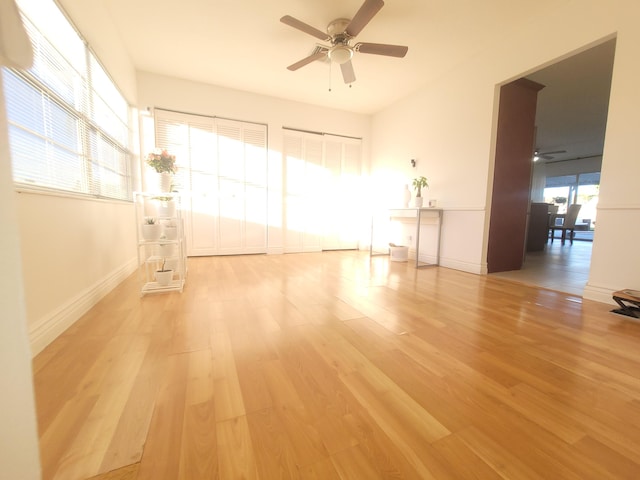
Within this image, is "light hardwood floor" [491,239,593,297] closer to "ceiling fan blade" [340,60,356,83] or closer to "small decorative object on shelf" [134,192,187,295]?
"ceiling fan blade" [340,60,356,83]

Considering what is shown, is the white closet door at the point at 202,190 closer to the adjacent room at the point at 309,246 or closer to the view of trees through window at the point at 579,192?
the adjacent room at the point at 309,246

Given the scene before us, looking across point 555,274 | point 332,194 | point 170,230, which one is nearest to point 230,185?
point 332,194

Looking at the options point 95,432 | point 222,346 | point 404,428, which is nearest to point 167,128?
point 222,346

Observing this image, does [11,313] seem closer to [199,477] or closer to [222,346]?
[199,477]

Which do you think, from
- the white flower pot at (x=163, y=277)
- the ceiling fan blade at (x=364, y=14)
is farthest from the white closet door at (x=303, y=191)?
the white flower pot at (x=163, y=277)

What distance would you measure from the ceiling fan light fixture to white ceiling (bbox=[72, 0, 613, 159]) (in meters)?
0.27

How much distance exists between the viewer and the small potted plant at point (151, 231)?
2.31m

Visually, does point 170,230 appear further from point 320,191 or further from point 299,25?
point 320,191

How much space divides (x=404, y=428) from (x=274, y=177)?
13.8ft

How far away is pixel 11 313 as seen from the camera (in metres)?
0.47

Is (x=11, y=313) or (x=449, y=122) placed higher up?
(x=449, y=122)

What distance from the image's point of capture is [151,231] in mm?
2322

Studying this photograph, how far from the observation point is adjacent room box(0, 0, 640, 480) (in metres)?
0.84

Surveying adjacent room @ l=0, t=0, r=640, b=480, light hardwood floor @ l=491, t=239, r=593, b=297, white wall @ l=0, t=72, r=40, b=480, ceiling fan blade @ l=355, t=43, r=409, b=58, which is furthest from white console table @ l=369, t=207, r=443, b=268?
white wall @ l=0, t=72, r=40, b=480
